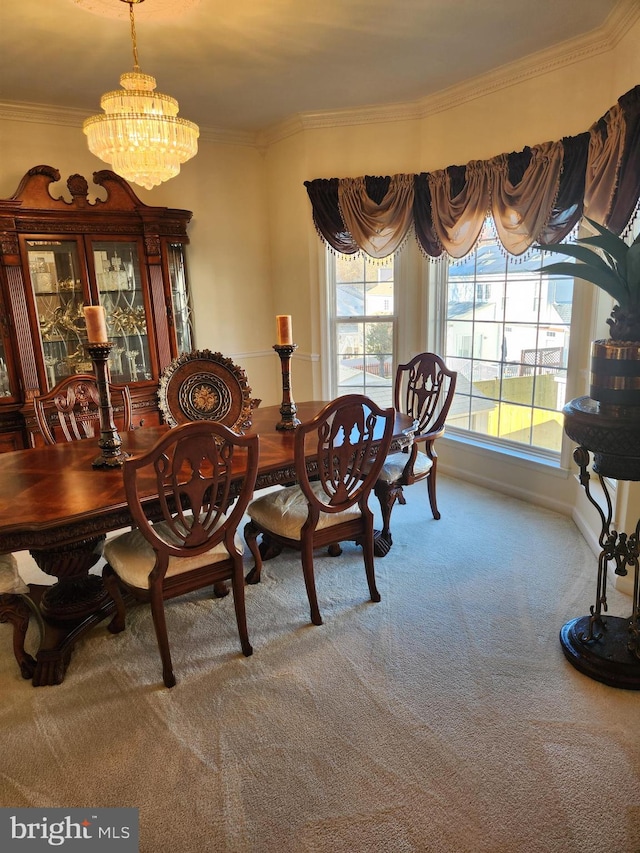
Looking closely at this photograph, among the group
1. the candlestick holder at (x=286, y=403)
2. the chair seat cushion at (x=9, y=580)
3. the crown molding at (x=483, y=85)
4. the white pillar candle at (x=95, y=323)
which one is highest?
the crown molding at (x=483, y=85)

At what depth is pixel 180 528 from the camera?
7.56 ft

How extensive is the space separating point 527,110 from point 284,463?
262 cm

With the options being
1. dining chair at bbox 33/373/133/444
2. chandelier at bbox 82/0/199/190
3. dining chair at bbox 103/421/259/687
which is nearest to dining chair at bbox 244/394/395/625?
dining chair at bbox 103/421/259/687

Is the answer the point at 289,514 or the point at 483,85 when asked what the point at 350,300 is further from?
the point at 289,514

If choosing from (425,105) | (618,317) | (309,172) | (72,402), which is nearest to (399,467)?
(618,317)

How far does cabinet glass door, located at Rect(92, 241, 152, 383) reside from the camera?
3.94 meters

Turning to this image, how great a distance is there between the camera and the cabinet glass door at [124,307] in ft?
12.9

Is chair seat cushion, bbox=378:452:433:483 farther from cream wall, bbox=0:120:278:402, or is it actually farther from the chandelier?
cream wall, bbox=0:120:278:402

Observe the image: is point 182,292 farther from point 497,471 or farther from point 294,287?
point 497,471

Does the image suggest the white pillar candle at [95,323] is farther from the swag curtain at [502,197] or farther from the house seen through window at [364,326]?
the house seen through window at [364,326]

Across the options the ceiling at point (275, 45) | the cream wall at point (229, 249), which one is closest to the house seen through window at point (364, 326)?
the cream wall at point (229, 249)

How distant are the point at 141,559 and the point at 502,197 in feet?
9.43

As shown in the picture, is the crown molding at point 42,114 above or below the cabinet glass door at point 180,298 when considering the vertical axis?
above

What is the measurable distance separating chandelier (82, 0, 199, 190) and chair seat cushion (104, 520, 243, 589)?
168 centimetres
